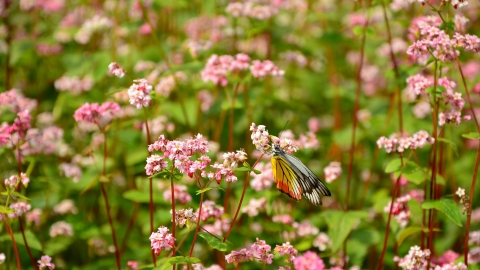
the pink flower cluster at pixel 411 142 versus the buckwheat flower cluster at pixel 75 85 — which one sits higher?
the buckwheat flower cluster at pixel 75 85

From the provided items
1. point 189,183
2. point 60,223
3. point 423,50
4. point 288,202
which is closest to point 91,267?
point 60,223

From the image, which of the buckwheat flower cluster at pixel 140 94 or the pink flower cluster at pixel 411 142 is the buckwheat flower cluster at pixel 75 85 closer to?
the buckwheat flower cluster at pixel 140 94

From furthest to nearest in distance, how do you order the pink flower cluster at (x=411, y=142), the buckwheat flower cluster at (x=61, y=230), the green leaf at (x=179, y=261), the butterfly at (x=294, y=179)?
Result: the buckwheat flower cluster at (x=61, y=230), the pink flower cluster at (x=411, y=142), the butterfly at (x=294, y=179), the green leaf at (x=179, y=261)

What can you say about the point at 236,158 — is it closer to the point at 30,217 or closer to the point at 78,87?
the point at 30,217

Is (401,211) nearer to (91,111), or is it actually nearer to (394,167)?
(394,167)

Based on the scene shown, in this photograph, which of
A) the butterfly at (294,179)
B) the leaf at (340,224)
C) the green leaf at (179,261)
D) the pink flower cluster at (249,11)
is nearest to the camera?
the green leaf at (179,261)

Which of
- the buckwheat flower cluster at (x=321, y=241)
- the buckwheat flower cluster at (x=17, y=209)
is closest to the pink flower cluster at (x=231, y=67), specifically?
the buckwheat flower cluster at (x=321, y=241)

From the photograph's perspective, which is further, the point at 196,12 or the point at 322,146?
the point at 196,12
